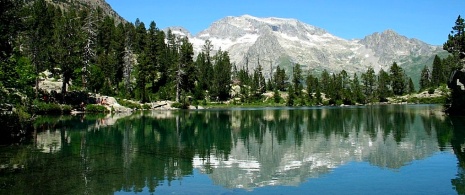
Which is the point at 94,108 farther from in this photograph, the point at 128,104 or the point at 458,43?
the point at 458,43

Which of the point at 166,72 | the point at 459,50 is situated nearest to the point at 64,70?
the point at 166,72

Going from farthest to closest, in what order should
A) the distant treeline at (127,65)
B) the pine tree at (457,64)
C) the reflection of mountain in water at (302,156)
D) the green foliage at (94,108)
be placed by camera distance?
the distant treeline at (127,65), the green foliage at (94,108), the pine tree at (457,64), the reflection of mountain in water at (302,156)

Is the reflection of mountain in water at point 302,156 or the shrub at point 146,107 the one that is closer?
the reflection of mountain in water at point 302,156

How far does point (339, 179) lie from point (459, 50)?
3230 inches

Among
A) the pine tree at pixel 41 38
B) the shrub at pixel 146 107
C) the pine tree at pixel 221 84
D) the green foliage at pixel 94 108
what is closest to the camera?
the green foliage at pixel 94 108

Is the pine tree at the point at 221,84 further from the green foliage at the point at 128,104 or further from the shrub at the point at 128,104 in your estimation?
the shrub at the point at 128,104

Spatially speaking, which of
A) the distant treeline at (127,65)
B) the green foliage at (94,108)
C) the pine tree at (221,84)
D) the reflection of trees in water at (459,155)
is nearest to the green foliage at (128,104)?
the distant treeline at (127,65)

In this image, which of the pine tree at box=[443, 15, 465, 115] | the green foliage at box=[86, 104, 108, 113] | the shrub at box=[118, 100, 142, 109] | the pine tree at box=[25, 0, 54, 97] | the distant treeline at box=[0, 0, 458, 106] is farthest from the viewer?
the shrub at box=[118, 100, 142, 109]

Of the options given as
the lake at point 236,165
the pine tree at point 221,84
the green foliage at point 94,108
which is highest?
the pine tree at point 221,84

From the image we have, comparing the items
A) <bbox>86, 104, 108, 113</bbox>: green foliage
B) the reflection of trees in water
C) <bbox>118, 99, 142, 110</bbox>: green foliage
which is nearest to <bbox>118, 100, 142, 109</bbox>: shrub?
<bbox>118, 99, 142, 110</bbox>: green foliage

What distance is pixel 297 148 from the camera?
3675cm

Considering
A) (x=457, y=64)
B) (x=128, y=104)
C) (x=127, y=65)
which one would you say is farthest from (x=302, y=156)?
(x=127, y=65)

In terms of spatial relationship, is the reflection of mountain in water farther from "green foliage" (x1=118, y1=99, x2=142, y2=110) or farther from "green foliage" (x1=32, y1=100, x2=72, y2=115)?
"green foliage" (x1=118, y1=99, x2=142, y2=110)

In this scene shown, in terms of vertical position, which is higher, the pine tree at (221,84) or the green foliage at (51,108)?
the pine tree at (221,84)
